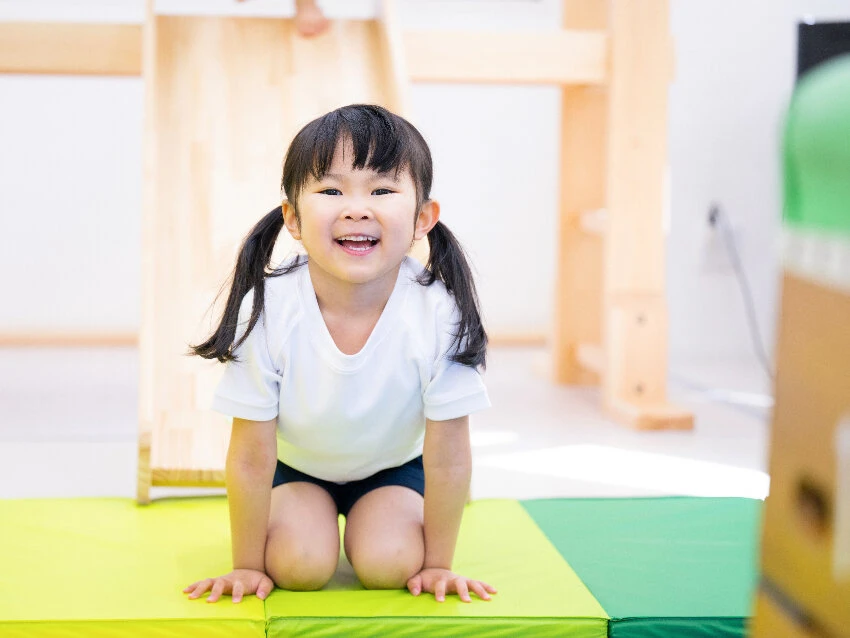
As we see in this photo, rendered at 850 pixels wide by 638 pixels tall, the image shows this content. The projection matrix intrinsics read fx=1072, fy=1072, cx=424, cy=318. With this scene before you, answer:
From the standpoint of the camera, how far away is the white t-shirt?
1136 millimetres

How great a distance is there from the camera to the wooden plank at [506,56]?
7.97 feet

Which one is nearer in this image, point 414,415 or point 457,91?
point 414,415

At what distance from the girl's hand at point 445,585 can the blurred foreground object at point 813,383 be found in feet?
1.66

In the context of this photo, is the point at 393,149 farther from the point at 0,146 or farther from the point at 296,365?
the point at 0,146

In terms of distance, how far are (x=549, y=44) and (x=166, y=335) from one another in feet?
3.85

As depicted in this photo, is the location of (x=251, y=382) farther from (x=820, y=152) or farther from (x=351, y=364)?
(x=820, y=152)

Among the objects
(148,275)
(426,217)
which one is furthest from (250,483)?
(148,275)

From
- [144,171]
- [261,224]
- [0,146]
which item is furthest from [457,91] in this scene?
[261,224]

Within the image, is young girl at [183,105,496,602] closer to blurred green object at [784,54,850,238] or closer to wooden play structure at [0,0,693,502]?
blurred green object at [784,54,850,238]

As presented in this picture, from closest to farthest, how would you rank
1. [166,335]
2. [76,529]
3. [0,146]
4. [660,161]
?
[76,529], [166,335], [660,161], [0,146]

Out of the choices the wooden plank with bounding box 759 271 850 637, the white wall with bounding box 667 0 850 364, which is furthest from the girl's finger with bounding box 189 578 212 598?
the white wall with bounding box 667 0 850 364

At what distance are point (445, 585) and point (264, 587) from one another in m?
0.19

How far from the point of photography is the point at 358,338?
1.17 m

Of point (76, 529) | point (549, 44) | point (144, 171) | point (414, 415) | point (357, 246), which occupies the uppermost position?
point (549, 44)
